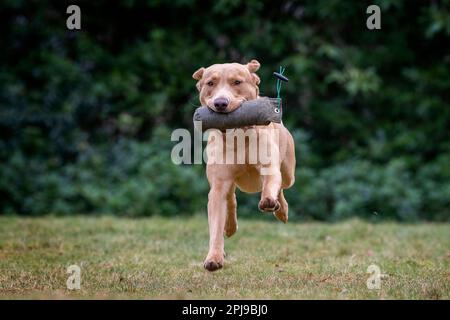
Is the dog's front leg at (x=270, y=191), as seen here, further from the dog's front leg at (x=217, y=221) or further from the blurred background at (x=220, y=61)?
the blurred background at (x=220, y=61)

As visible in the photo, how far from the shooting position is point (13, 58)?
12258mm

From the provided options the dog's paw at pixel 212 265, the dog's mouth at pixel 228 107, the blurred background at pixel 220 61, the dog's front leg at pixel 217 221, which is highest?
the blurred background at pixel 220 61

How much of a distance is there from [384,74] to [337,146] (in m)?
1.33

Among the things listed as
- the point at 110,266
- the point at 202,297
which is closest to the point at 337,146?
Result: the point at 110,266

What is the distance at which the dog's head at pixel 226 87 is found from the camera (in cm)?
509

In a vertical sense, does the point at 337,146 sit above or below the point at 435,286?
above

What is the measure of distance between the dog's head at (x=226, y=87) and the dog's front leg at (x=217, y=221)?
57 centimetres

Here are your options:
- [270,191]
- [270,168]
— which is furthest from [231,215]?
[270,191]

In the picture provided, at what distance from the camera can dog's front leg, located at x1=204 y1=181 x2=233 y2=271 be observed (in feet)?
16.5

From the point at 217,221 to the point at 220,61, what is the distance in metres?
7.02
